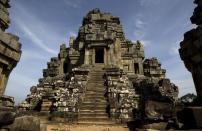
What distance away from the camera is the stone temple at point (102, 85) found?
43.8 feet

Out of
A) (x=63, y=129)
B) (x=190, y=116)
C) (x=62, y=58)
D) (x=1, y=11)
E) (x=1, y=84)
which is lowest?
(x=63, y=129)

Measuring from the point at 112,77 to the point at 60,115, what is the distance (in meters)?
6.09

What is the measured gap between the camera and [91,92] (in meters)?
16.3

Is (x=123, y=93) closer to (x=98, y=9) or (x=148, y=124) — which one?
(x=148, y=124)

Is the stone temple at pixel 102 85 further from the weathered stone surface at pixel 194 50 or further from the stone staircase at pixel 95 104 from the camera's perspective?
the weathered stone surface at pixel 194 50

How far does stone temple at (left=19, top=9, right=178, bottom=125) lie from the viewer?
43.8 ft

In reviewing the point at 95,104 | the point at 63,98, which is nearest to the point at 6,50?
the point at 63,98

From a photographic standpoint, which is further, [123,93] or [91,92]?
[91,92]

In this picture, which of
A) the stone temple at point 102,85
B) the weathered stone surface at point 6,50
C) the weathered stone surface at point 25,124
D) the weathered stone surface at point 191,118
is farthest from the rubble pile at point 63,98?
the weathered stone surface at point 191,118

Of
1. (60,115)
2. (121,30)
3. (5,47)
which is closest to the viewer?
(5,47)

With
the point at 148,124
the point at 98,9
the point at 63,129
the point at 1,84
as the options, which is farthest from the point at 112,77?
the point at 98,9

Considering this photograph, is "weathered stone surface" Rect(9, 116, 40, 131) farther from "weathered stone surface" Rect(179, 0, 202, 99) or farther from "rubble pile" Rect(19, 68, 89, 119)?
"rubble pile" Rect(19, 68, 89, 119)

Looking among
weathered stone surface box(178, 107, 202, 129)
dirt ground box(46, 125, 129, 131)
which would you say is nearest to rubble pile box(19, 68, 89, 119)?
dirt ground box(46, 125, 129, 131)

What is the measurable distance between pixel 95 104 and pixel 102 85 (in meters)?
3.03
